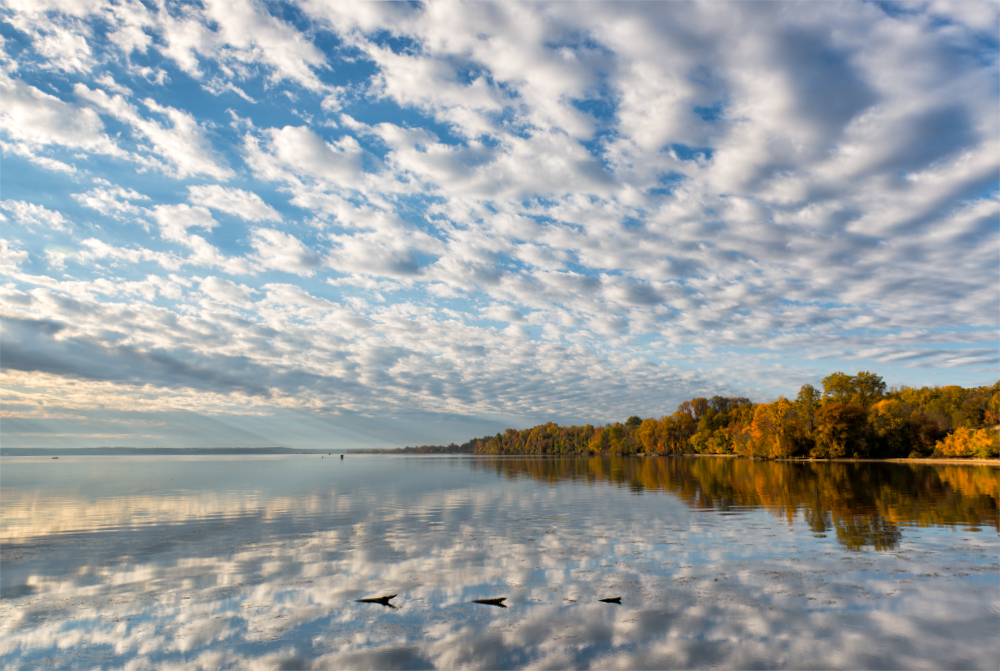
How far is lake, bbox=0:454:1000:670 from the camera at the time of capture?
11.6 meters

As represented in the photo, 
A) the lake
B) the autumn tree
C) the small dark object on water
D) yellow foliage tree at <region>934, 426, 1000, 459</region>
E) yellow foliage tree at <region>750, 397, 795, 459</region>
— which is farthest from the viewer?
yellow foliage tree at <region>750, 397, 795, 459</region>

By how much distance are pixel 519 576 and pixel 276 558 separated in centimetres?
1006

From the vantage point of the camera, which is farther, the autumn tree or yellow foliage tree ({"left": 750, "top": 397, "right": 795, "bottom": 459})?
yellow foliage tree ({"left": 750, "top": 397, "right": 795, "bottom": 459})

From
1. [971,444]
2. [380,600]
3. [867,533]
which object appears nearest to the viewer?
[380,600]

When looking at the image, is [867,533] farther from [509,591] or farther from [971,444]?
[971,444]

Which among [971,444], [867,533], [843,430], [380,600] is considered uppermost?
[843,430]

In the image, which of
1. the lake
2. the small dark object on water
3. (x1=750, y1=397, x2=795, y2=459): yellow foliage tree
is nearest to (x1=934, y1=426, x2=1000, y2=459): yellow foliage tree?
(x1=750, y1=397, x2=795, y2=459): yellow foliage tree

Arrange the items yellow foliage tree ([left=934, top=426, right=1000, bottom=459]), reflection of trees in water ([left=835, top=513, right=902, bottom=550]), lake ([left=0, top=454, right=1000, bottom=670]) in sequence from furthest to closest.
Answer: yellow foliage tree ([left=934, top=426, right=1000, bottom=459]) < reflection of trees in water ([left=835, top=513, right=902, bottom=550]) < lake ([left=0, top=454, right=1000, bottom=670])

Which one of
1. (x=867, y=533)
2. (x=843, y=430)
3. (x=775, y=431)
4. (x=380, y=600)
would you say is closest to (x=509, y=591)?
(x=380, y=600)

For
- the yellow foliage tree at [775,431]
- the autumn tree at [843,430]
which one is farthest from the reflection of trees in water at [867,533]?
the yellow foliage tree at [775,431]

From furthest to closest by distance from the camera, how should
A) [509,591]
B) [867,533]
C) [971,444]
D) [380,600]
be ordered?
[971,444] → [867,533] → [509,591] → [380,600]

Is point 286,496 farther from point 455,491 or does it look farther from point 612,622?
point 612,622

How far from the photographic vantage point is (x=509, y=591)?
1598 centimetres

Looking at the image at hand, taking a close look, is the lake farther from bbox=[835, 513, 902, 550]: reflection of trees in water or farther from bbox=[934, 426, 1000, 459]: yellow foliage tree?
bbox=[934, 426, 1000, 459]: yellow foliage tree
